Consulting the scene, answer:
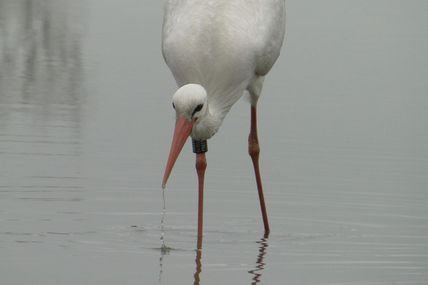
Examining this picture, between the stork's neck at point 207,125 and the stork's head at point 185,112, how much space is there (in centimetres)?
6

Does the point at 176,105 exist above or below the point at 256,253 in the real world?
above

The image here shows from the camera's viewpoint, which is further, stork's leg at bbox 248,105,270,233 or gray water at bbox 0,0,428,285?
stork's leg at bbox 248,105,270,233

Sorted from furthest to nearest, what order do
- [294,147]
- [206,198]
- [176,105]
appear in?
[294,147] < [206,198] < [176,105]

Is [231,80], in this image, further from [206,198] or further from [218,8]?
[206,198]

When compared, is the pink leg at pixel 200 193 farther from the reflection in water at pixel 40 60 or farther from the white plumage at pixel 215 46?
the reflection in water at pixel 40 60

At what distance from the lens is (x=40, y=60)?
17109mm

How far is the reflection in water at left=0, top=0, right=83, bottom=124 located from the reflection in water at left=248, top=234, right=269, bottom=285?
13.7 feet

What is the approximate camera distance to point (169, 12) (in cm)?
975

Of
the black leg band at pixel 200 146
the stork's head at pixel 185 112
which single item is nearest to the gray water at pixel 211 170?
the black leg band at pixel 200 146

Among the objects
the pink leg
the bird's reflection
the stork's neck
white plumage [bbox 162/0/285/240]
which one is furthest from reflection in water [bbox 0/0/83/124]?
the bird's reflection

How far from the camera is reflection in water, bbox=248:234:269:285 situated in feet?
26.6

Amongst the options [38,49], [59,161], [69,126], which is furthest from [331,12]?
[59,161]

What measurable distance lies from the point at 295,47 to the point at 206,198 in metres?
8.62

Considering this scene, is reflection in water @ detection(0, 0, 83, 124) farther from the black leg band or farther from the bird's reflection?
the bird's reflection
